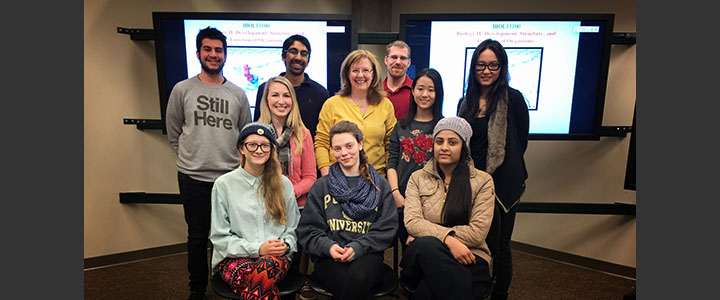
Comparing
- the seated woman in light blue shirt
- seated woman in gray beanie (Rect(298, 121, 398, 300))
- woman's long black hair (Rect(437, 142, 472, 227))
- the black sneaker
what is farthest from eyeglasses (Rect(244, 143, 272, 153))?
the black sneaker

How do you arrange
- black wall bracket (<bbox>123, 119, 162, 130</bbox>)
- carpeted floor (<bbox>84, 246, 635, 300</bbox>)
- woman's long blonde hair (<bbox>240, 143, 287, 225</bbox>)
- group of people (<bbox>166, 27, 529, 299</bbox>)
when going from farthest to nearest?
black wall bracket (<bbox>123, 119, 162, 130</bbox>) < carpeted floor (<bbox>84, 246, 635, 300</bbox>) < woman's long blonde hair (<bbox>240, 143, 287, 225</bbox>) < group of people (<bbox>166, 27, 529, 299</bbox>)

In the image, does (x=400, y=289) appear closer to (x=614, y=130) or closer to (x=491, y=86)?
(x=491, y=86)

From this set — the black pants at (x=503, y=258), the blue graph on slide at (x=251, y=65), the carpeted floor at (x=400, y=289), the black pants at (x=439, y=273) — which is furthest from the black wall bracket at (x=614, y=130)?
the blue graph on slide at (x=251, y=65)

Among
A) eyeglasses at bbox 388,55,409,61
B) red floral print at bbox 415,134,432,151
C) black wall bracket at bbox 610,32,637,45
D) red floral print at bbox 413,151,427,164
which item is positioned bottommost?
red floral print at bbox 413,151,427,164

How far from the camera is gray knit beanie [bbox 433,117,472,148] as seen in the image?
2.10 metres

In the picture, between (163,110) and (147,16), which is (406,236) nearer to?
(163,110)

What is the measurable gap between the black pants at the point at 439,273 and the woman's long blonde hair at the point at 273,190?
27.0 inches

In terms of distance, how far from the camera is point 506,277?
240cm

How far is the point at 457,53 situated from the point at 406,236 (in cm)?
153

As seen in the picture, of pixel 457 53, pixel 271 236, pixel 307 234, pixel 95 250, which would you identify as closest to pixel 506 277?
pixel 307 234

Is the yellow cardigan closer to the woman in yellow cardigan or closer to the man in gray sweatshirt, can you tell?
the woman in yellow cardigan

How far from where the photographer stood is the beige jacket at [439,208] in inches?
80.4

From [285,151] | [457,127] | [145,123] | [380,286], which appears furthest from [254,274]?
[145,123]

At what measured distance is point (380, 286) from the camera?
1.96m
